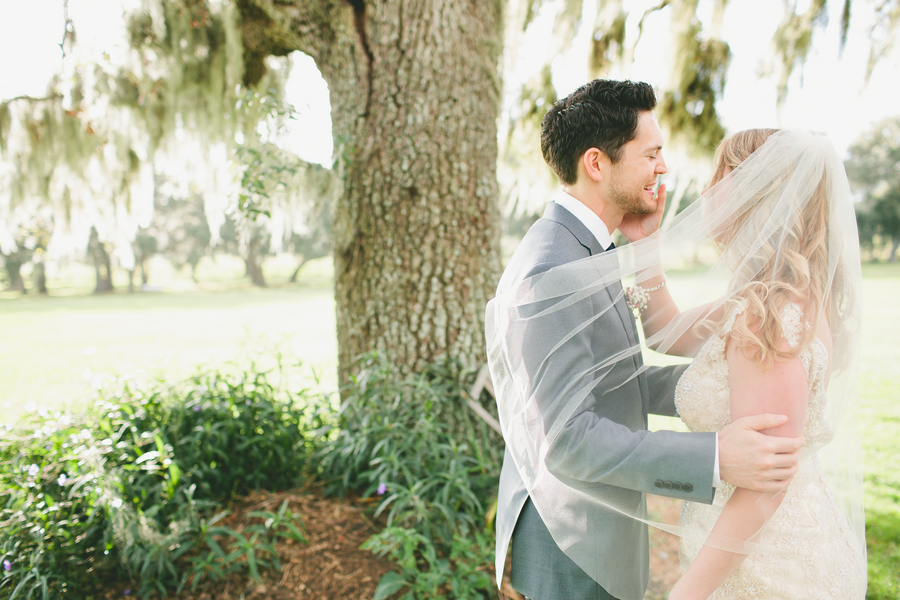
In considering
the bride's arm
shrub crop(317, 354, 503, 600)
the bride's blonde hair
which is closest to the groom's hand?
the bride's arm

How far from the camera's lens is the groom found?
3.89ft

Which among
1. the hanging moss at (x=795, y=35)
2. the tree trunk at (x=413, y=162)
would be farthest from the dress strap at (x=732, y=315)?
the hanging moss at (x=795, y=35)

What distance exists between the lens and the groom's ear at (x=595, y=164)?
137cm

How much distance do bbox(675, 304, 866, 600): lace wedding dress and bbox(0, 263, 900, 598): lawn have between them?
5.55 feet

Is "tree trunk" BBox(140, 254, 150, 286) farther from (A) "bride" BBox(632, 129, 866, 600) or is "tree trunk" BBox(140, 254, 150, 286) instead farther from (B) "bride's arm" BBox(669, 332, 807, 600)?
(B) "bride's arm" BBox(669, 332, 807, 600)

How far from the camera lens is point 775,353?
110 cm

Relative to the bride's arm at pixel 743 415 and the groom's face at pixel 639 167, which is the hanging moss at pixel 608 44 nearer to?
the groom's face at pixel 639 167

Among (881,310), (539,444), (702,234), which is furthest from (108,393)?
(881,310)

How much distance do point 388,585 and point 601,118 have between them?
191 cm

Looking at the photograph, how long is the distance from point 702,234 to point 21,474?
8.98ft

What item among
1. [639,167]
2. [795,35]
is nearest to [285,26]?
[639,167]

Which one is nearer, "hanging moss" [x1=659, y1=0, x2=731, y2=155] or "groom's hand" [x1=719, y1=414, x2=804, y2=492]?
"groom's hand" [x1=719, y1=414, x2=804, y2=492]

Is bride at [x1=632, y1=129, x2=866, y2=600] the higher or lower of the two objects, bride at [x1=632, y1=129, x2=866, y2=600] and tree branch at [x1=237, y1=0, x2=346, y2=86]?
the lower

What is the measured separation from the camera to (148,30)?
361 centimetres
